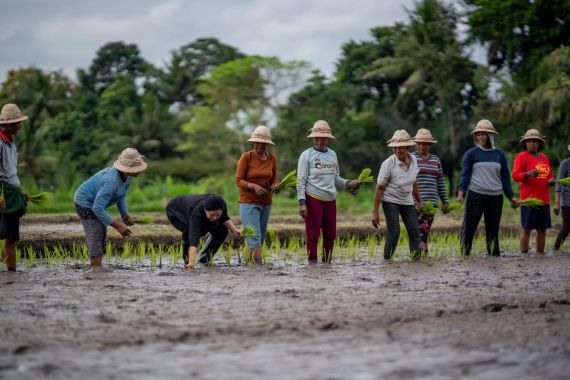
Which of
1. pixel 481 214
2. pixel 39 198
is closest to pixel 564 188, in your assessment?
pixel 481 214

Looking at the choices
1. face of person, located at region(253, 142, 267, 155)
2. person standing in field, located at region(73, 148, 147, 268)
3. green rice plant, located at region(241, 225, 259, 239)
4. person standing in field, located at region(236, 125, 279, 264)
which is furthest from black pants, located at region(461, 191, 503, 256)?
person standing in field, located at region(73, 148, 147, 268)

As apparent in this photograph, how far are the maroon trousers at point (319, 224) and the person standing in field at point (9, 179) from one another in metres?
2.81

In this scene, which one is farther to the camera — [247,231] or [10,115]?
[247,231]

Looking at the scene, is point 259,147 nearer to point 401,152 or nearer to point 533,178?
point 401,152

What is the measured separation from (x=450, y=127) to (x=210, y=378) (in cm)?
2384

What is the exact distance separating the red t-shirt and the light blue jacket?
4601 mm

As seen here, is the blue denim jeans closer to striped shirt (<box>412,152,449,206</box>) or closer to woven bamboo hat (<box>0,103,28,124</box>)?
striped shirt (<box>412,152,449,206</box>)

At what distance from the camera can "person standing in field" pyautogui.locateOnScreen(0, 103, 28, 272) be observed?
7910 mm

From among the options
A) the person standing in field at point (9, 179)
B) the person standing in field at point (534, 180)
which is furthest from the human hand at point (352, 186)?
the person standing in field at point (9, 179)

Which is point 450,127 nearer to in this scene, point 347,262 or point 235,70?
point 235,70

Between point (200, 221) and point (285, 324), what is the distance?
3.27 meters

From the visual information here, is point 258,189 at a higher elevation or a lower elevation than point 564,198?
higher

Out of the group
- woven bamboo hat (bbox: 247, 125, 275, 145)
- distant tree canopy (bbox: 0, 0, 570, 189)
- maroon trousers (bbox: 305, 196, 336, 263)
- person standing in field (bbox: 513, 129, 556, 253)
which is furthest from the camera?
distant tree canopy (bbox: 0, 0, 570, 189)

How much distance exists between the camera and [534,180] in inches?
407
